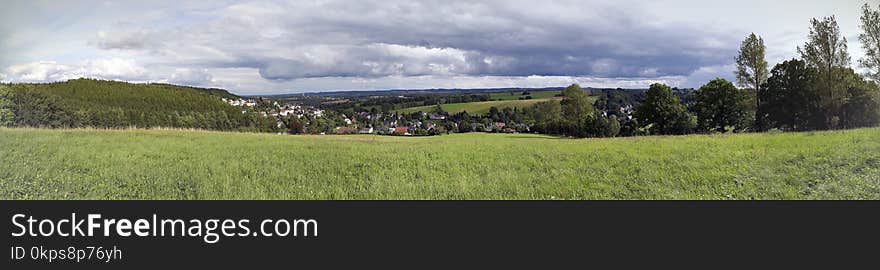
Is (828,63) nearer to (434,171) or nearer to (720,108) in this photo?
(720,108)

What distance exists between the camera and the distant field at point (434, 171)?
25.8ft

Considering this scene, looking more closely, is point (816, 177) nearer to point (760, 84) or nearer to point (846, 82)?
point (846, 82)

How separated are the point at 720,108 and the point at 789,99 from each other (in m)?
4.81

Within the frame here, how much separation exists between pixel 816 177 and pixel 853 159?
72.7 inches

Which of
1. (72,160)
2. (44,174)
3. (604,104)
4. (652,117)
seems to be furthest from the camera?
(604,104)

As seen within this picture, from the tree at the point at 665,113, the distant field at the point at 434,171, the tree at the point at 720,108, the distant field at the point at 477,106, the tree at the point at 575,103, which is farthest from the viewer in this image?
the distant field at the point at 477,106

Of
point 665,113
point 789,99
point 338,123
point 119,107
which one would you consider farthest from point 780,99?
point 119,107

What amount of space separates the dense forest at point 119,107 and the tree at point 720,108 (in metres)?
29.9

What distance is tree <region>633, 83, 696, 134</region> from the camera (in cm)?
3197

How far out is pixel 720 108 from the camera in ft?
98.2

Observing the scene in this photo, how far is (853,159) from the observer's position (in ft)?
30.1

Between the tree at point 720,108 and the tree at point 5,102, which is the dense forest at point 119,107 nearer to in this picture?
the tree at point 5,102

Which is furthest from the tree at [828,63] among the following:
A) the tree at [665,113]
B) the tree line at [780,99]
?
the tree at [665,113]
